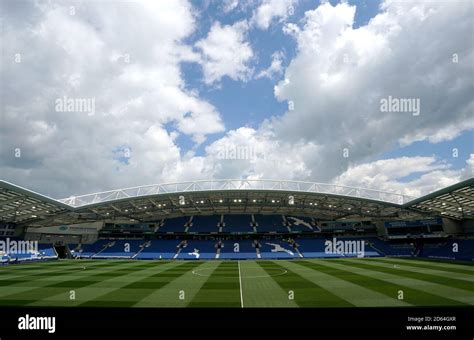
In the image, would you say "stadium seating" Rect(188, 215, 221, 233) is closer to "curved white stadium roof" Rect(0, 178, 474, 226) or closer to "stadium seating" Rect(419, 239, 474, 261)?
"curved white stadium roof" Rect(0, 178, 474, 226)

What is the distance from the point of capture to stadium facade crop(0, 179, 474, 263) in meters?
47.8

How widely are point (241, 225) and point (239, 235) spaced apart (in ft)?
8.24

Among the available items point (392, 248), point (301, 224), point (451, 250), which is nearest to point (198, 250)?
point (301, 224)

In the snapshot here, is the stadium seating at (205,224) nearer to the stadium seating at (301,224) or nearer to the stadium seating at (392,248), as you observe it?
the stadium seating at (301,224)

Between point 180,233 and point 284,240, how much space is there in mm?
25738

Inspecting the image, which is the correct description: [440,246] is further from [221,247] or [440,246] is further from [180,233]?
[180,233]

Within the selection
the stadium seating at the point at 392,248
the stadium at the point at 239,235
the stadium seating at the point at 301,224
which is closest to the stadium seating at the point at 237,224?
the stadium at the point at 239,235

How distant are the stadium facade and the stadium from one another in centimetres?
23

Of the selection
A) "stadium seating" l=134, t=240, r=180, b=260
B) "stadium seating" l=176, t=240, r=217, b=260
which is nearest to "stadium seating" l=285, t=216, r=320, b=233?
"stadium seating" l=176, t=240, r=217, b=260

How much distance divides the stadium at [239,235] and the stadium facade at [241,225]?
0.76 feet

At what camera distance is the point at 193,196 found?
54438 millimetres

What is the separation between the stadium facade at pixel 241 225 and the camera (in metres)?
47.8
